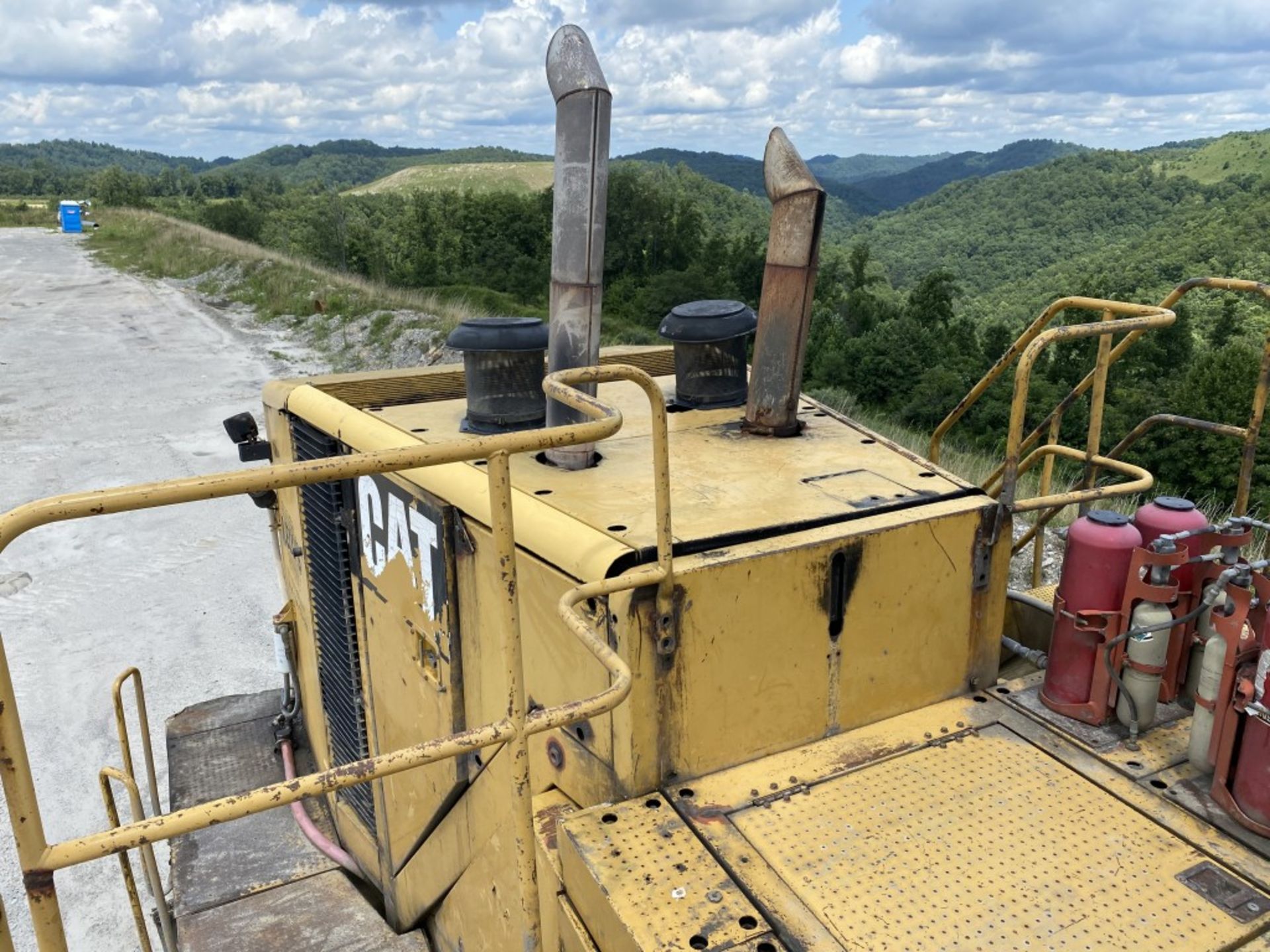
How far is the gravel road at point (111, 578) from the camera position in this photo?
6434 mm

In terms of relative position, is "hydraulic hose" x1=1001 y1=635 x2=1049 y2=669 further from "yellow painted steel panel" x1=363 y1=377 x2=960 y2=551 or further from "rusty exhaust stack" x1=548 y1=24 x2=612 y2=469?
"rusty exhaust stack" x1=548 y1=24 x2=612 y2=469

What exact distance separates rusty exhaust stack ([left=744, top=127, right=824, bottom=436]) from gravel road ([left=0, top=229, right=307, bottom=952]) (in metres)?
4.55

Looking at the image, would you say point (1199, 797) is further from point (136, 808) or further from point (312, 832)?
point (312, 832)

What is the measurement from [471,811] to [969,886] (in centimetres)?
165

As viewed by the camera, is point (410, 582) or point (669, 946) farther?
point (410, 582)

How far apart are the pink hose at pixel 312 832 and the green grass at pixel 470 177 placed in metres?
111

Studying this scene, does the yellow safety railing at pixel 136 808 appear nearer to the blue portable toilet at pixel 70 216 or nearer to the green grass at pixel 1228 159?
the blue portable toilet at pixel 70 216

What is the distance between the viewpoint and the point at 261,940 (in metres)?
4.01

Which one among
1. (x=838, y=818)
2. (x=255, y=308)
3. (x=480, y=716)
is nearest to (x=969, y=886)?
(x=838, y=818)

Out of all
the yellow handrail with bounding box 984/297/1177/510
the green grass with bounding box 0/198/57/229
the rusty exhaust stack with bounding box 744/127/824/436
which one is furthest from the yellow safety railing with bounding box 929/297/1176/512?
the green grass with bounding box 0/198/57/229

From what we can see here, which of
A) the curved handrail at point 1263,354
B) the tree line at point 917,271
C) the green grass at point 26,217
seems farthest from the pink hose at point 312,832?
the green grass at point 26,217

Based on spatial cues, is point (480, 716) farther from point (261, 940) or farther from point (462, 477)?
point (261, 940)

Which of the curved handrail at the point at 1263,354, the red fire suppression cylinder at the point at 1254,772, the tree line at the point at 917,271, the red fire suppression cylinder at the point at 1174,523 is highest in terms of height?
the curved handrail at the point at 1263,354

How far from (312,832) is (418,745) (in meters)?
3.30
